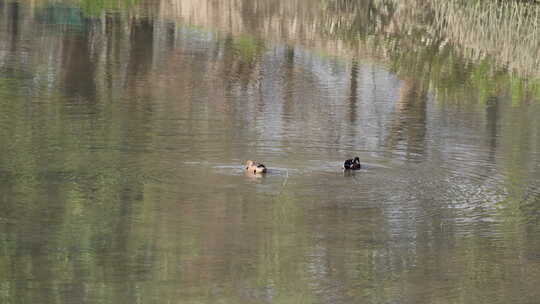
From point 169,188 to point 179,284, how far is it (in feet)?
12.2

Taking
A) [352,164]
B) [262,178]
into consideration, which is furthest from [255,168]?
[352,164]

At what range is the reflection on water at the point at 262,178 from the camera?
1204 cm

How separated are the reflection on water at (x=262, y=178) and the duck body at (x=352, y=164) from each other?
0.34 ft

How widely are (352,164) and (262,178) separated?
111cm

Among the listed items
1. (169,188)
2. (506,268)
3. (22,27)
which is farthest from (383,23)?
(506,268)

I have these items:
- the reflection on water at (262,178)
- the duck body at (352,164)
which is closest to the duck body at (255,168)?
the reflection on water at (262,178)

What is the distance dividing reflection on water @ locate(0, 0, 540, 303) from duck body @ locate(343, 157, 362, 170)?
0.34 ft

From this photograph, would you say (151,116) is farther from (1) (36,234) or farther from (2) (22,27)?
(2) (22,27)

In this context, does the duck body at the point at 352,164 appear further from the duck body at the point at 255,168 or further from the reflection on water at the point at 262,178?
the duck body at the point at 255,168

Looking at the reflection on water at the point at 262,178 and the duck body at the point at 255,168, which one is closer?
the reflection on water at the point at 262,178

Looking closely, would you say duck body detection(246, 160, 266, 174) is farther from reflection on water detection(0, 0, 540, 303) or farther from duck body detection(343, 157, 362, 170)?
duck body detection(343, 157, 362, 170)

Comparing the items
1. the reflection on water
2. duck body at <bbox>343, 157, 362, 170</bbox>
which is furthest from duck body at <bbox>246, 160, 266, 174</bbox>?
duck body at <bbox>343, 157, 362, 170</bbox>

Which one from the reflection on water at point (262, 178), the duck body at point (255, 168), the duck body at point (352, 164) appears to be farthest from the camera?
the duck body at point (352, 164)

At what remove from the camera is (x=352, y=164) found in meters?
16.4
